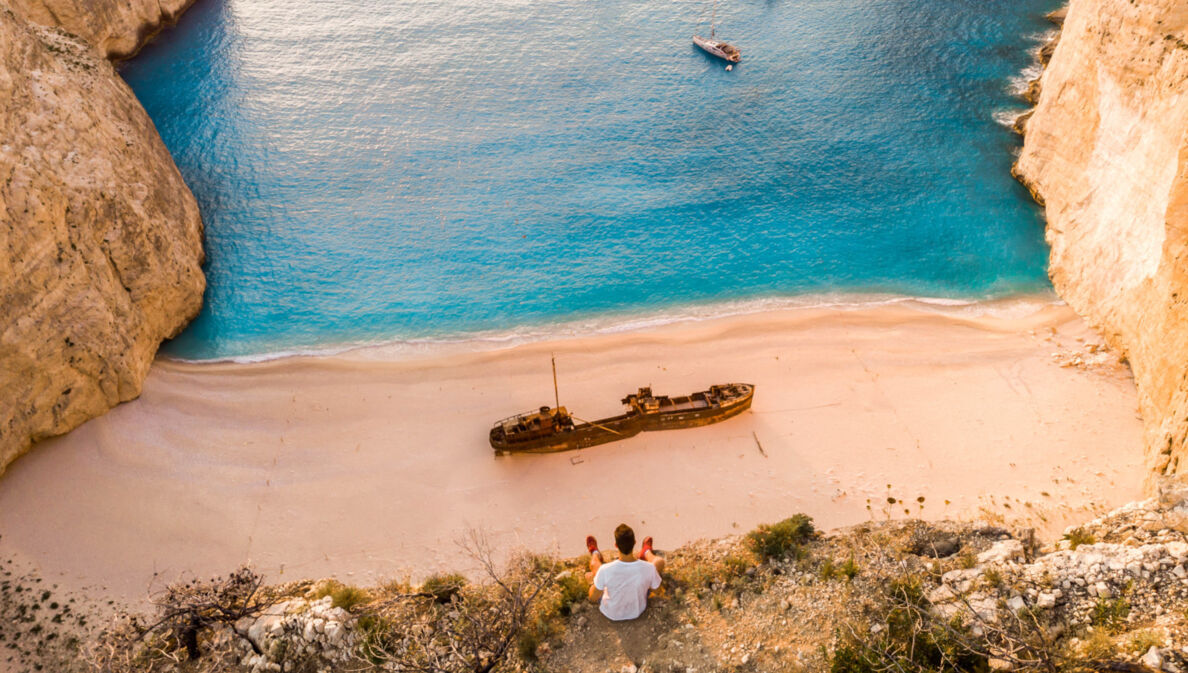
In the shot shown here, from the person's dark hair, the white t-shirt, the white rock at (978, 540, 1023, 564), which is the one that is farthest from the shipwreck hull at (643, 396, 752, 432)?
the person's dark hair

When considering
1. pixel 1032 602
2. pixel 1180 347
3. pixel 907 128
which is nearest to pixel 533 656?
pixel 1032 602

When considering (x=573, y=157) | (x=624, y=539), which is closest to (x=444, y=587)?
(x=624, y=539)

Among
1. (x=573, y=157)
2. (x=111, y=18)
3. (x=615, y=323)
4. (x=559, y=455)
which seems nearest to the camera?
(x=559, y=455)

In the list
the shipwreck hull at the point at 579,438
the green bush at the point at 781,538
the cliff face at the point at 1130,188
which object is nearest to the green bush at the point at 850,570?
the green bush at the point at 781,538

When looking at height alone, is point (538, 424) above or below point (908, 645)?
below

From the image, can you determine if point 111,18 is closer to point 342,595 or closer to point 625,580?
point 342,595

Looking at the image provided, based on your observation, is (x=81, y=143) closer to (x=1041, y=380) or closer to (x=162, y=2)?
(x=162, y=2)

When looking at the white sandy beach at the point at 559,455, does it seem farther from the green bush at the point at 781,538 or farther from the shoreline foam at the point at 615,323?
the green bush at the point at 781,538
